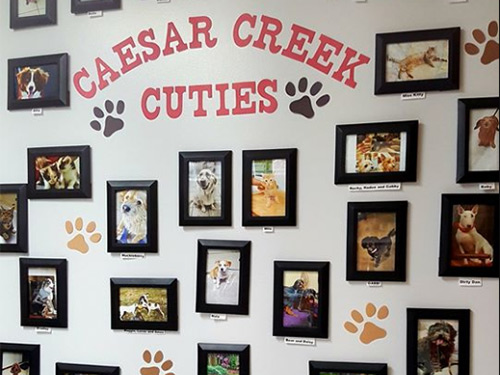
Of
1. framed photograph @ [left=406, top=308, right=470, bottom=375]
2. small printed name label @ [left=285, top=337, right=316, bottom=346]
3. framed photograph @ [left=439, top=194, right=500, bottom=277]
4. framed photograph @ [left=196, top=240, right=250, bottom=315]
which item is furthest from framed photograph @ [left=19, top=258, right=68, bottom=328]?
framed photograph @ [left=439, top=194, right=500, bottom=277]

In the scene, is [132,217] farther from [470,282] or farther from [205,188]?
[470,282]

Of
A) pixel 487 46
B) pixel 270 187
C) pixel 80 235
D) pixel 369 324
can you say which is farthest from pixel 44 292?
pixel 487 46

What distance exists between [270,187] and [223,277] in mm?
381

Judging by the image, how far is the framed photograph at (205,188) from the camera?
68.2 inches

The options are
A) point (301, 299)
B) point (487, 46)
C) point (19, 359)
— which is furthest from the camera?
point (19, 359)

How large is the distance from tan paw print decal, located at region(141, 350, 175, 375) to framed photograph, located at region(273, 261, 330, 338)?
0.45m

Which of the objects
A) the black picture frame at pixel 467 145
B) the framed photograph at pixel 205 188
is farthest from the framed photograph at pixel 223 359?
the black picture frame at pixel 467 145

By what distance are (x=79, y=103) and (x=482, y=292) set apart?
5.43ft

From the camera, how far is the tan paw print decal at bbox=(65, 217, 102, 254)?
185 cm

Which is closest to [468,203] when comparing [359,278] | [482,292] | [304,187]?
[482,292]

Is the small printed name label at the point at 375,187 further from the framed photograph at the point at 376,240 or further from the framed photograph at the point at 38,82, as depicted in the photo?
the framed photograph at the point at 38,82

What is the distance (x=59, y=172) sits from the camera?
186 centimetres

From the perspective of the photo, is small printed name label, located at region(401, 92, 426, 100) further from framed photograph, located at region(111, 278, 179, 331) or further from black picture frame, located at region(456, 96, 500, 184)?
framed photograph, located at region(111, 278, 179, 331)

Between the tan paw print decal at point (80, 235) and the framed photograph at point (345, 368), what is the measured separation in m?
0.96
